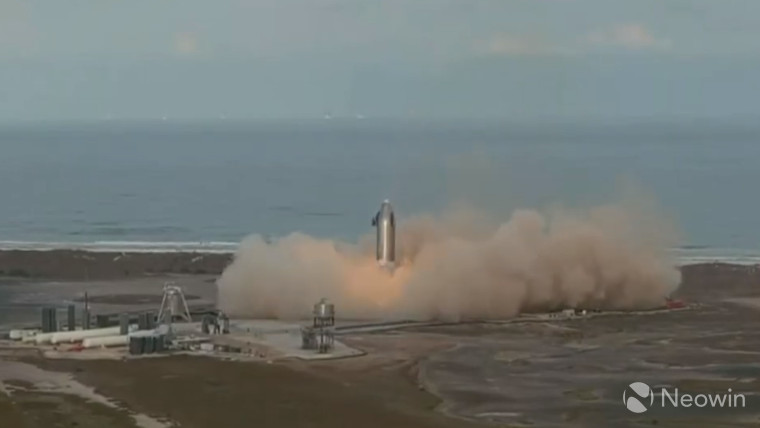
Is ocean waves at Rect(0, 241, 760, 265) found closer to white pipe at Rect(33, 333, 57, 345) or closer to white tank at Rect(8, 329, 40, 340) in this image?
white tank at Rect(8, 329, 40, 340)

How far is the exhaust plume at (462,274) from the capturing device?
4166 centimetres

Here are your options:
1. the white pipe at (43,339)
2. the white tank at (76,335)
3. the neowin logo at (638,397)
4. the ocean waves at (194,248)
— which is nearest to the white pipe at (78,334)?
the white tank at (76,335)

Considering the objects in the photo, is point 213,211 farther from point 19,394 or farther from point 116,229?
point 19,394

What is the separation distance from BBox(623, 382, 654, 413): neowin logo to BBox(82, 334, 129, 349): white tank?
12.6m

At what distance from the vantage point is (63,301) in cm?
4572

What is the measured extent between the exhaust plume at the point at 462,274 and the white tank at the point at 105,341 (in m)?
7.05

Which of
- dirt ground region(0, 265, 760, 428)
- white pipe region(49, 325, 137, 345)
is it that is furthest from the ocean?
white pipe region(49, 325, 137, 345)

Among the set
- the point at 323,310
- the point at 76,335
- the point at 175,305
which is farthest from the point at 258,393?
the point at 175,305

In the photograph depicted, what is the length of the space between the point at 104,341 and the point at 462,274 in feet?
36.6

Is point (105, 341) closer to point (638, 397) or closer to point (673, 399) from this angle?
point (638, 397)

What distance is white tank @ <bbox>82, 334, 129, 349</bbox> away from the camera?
1377 inches

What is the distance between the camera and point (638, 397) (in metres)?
27.9

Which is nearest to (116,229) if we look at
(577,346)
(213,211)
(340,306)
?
(213,211)

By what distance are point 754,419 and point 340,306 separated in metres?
18.2
